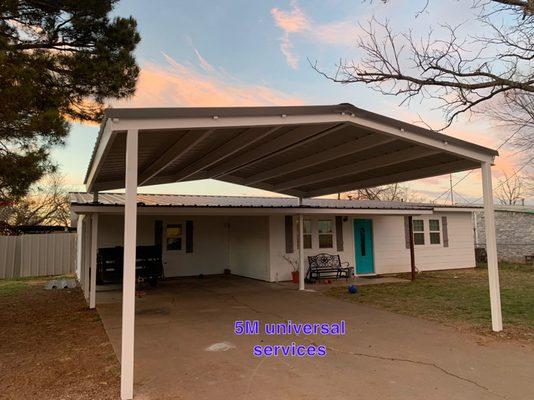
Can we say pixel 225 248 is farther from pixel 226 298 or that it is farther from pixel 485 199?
pixel 485 199

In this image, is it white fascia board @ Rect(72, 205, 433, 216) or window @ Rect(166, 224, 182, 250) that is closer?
white fascia board @ Rect(72, 205, 433, 216)

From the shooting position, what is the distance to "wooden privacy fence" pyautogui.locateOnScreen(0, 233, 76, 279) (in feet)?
54.3

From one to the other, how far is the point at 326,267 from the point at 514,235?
43.9ft

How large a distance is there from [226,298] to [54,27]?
7.02 meters

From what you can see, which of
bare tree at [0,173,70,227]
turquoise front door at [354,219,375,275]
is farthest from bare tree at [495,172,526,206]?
bare tree at [0,173,70,227]

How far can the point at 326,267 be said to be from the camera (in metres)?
13.4

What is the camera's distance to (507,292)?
33.8 ft

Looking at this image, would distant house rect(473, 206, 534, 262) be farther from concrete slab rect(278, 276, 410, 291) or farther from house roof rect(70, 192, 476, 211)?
concrete slab rect(278, 276, 410, 291)

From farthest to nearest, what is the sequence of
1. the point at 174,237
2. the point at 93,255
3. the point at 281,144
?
1. the point at 174,237
2. the point at 93,255
3. the point at 281,144

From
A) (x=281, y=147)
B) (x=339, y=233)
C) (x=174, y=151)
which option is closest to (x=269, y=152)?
(x=281, y=147)

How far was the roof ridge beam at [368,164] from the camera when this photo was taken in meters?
7.07

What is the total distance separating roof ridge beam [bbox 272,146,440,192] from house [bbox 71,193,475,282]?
1.41 meters

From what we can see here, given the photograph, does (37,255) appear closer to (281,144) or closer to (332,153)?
(281,144)

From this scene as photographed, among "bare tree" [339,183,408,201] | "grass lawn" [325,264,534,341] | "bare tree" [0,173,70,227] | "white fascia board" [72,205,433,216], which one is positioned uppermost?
"bare tree" [339,183,408,201]
